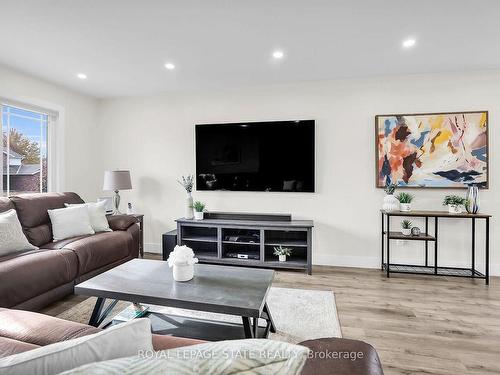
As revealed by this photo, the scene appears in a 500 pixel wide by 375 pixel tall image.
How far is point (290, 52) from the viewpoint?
2867mm

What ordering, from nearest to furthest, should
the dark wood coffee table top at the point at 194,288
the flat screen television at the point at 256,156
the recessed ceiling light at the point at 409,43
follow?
the dark wood coffee table top at the point at 194,288, the recessed ceiling light at the point at 409,43, the flat screen television at the point at 256,156

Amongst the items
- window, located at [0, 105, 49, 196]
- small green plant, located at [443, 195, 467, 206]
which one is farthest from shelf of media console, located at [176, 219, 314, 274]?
window, located at [0, 105, 49, 196]

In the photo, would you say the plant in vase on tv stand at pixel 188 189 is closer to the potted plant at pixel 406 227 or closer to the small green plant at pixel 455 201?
the potted plant at pixel 406 227

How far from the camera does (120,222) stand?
11.3 ft

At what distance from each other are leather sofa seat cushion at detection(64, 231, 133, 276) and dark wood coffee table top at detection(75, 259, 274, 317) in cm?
76

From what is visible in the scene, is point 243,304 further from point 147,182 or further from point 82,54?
point 147,182

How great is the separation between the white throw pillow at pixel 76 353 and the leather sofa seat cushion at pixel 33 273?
69.7 inches

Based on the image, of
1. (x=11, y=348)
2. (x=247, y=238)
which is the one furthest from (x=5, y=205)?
(x=247, y=238)

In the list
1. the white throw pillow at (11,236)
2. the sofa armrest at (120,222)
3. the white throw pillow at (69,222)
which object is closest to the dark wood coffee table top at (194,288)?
the white throw pillow at (11,236)

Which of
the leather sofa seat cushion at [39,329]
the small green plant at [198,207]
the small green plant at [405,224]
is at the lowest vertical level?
the leather sofa seat cushion at [39,329]

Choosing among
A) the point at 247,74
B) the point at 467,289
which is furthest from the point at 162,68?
the point at 467,289

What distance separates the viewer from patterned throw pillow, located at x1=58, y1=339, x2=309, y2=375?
53cm

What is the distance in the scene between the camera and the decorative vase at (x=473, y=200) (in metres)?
3.10

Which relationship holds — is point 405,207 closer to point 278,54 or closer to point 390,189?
point 390,189
